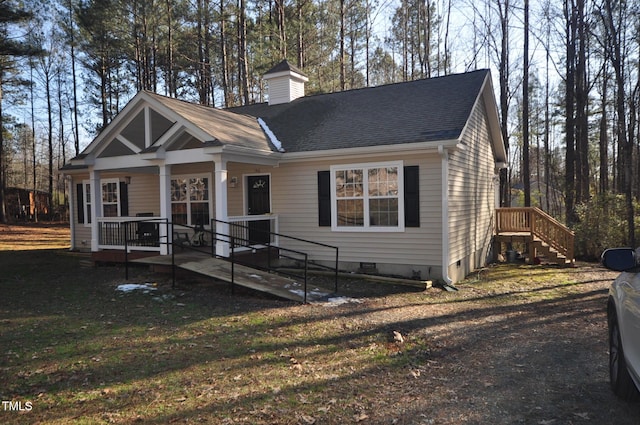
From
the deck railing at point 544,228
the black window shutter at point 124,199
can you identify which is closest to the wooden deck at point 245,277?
the black window shutter at point 124,199

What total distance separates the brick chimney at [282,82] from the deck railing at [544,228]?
820cm

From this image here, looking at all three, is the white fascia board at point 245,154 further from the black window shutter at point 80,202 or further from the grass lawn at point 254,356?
the black window shutter at point 80,202

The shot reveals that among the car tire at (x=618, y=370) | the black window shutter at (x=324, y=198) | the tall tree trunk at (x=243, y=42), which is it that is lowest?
the car tire at (x=618, y=370)

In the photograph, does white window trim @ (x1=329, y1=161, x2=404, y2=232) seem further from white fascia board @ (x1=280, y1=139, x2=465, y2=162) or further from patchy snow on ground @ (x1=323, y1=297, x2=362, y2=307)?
patchy snow on ground @ (x1=323, y1=297, x2=362, y2=307)

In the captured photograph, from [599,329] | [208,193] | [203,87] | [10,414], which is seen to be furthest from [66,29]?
[599,329]

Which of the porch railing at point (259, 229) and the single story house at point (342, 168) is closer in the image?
the single story house at point (342, 168)

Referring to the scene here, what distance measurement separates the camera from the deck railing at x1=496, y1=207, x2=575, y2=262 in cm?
1253

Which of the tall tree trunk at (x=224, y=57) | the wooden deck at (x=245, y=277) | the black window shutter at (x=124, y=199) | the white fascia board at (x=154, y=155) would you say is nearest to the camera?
the wooden deck at (x=245, y=277)

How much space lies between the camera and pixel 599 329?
248 inches

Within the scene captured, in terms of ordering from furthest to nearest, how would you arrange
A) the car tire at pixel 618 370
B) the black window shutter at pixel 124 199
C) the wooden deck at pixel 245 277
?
the black window shutter at pixel 124 199 < the wooden deck at pixel 245 277 < the car tire at pixel 618 370

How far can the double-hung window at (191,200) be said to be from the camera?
487 inches

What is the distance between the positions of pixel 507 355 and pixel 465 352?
49cm

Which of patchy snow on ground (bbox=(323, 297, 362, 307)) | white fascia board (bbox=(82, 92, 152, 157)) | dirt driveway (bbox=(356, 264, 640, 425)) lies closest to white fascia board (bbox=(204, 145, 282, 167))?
white fascia board (bbox=(82, 92, 152, 157))

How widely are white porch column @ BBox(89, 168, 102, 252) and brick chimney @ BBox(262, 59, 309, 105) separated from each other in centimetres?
605
